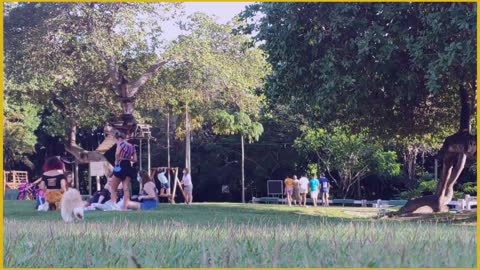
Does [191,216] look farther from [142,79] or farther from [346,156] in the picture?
[346,156]

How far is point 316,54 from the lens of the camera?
55.2 feet

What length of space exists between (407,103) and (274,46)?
5.55 m

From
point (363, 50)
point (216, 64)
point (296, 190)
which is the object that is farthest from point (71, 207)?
point (296, 190)

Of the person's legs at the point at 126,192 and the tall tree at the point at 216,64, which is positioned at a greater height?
the tall tree at the point at 216,64

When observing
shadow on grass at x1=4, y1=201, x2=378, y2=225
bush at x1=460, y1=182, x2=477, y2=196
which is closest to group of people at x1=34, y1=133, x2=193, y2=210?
shadow on grass at x1=4, y1=201, x2=378, y2=225

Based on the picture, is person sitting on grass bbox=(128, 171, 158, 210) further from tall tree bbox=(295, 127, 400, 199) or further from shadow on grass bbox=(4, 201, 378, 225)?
tall tree bbox=(295, 127, 400, 199)

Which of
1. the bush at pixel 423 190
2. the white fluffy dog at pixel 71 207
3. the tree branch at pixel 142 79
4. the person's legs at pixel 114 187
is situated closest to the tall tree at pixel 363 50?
the person's legs at pixel 114 187

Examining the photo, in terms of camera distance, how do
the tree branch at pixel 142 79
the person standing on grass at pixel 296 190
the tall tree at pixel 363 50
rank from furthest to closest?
→ the person standing on grass at pixel 296 190
the tree branch at pixel 142 79
the tall tree at pixel 363 50

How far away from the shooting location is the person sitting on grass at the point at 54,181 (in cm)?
1939

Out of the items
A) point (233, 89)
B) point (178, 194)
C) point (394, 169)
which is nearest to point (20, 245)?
point (233, 89)

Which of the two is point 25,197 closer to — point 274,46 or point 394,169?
point 394,169

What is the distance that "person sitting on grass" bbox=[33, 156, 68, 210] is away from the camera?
63.6ft

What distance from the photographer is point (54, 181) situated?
19.7 metres

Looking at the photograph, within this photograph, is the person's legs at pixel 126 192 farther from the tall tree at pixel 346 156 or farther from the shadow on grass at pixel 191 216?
the tall tree at pixel 346 156
